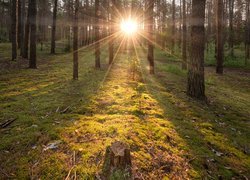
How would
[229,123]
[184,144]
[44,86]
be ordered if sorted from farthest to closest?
[44,86], [229,123], [184,144]

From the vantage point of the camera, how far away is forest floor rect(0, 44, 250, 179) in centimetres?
390

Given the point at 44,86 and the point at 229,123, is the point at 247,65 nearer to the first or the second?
the point at 229,123

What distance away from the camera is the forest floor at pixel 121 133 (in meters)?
3.90

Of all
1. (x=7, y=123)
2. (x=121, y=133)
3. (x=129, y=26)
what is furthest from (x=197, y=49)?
(x=129, y=26)

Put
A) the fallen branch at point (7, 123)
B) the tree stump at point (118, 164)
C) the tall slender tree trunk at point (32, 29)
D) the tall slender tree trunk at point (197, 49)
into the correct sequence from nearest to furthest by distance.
Result: the tree stump at point (118, 164), the fallen branch at point (7, 123), the tall slender tree trunk at point (197, 49), the tall slender tree trunk at point (32, 29)

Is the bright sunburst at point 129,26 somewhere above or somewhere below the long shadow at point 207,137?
above

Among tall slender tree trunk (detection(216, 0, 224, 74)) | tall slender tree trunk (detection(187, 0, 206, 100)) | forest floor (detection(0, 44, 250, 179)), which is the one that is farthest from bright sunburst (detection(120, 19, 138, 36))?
forest floor (detection(0, 44, 250, 179))

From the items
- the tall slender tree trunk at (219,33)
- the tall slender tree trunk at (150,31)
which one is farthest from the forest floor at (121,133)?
the tall slender tree trunk at (219,33)

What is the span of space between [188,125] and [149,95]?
2.68 metres

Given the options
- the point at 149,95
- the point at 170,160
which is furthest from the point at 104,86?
the point at 170,160

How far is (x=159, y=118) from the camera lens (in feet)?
20.2

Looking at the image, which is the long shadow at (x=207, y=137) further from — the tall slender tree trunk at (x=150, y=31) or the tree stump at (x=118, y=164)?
the tall slender tree trunk at (x=150, y=31)

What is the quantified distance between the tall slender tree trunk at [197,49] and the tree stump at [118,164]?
556cm

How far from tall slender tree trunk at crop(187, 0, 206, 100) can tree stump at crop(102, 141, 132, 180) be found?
556 centimetres
